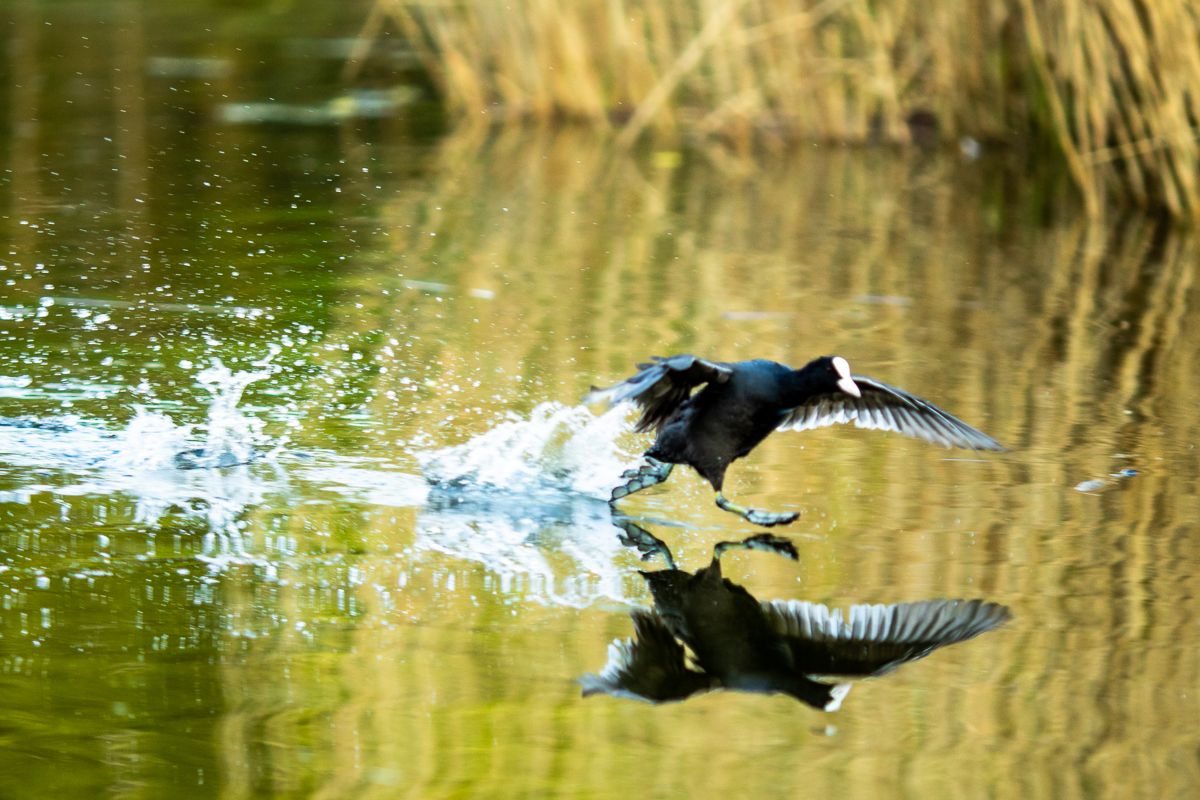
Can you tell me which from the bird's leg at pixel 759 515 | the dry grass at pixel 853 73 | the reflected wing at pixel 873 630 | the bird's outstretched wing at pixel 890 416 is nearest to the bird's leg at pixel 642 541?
the bird's leg at pixel 759 515

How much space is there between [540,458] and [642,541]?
70 centimetres

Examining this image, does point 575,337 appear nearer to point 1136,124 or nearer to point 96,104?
point 1136,124

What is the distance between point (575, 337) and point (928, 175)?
596 cm

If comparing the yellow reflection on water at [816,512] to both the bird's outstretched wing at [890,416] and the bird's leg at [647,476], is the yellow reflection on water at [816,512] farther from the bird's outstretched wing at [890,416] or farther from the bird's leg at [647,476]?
the bird's outstretched wing at [890,416]

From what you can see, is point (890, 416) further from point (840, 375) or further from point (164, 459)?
point (164, 459)

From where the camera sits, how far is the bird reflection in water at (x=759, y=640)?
3504 millimetres

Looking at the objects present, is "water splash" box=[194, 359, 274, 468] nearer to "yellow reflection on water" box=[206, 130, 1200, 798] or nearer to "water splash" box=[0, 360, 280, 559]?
"water splash" box=[0, 360, 280, 559]

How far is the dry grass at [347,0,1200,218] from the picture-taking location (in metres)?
9.15

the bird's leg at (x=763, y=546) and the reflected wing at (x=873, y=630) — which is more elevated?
the bird's leg at (x=763, y=546)

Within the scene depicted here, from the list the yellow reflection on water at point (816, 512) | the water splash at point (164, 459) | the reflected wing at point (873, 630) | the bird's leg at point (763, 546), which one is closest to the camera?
the yellow reflection on water at point (816, 512)

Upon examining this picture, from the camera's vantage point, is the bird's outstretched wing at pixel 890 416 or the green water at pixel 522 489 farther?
the bird's outstretched wing at pixel 890 416

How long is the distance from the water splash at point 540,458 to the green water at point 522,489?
0.6 inches

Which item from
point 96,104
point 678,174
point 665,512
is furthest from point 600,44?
point 665,512

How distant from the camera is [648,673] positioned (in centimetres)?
355
